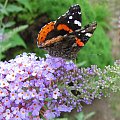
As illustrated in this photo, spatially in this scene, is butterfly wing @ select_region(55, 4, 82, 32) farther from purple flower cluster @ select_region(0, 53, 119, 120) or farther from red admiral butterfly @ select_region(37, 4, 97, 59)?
purple flower cluster @ select_region(0, 53, 119, 120)

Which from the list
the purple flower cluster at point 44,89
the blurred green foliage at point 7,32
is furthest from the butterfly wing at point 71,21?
the blurred green foliage at point 7,32

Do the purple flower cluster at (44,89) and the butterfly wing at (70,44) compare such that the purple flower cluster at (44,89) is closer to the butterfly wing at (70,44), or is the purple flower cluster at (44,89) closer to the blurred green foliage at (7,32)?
the butterfly wing at (70,44)

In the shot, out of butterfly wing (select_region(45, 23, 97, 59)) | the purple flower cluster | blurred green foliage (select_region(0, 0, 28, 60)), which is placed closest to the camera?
the purple flower cluster

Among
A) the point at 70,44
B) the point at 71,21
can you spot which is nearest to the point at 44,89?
the point at 70,44

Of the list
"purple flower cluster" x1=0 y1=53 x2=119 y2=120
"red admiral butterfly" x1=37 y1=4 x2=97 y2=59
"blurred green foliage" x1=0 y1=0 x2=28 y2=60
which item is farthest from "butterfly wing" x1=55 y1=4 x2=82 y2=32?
"blurred green foliage" x1=0 y1=0 x2=28 y2=60

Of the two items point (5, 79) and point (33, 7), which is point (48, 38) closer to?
point (5, 79)
